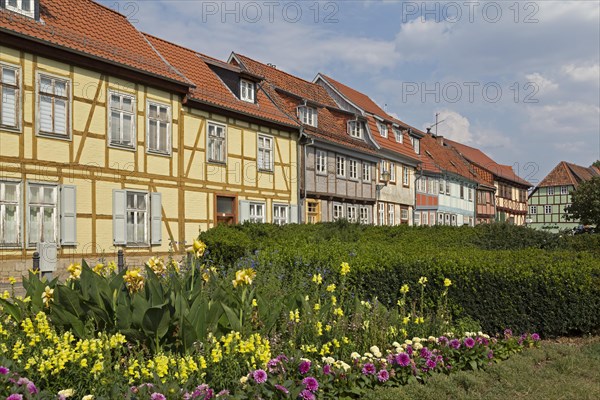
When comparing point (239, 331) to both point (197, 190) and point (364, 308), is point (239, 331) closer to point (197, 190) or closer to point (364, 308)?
point (364, 308)

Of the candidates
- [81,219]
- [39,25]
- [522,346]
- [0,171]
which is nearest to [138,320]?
[522,346]

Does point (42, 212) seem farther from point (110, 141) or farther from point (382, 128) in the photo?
point (382, 128)

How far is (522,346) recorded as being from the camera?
22.8 feet

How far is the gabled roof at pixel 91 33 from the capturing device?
1400cm

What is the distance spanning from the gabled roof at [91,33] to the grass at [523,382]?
12.3 m

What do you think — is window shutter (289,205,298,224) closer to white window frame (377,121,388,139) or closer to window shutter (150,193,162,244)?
window shutter (150,193,162,244)

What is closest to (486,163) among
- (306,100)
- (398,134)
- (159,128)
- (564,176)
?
(564,176)

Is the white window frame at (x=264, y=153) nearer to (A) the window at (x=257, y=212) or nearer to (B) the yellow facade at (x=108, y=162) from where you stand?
(B) the yellow facade at (x=108, y=162)

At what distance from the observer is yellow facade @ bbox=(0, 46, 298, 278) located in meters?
13.8

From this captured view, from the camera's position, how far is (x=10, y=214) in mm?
13664

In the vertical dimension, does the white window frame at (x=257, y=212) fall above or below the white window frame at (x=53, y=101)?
below

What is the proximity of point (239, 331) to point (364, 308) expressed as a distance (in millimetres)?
2080

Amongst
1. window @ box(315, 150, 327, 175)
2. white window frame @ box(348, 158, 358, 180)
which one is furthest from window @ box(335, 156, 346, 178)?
window @ box(315, 150, 327, 175)

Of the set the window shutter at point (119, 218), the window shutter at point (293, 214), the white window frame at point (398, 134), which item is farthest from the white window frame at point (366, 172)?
the window shutter at point (119, 218)
